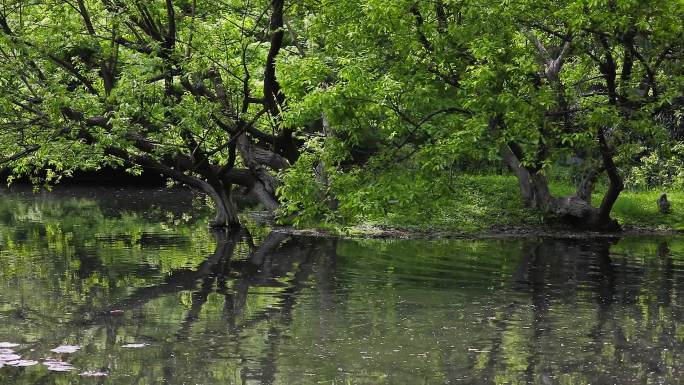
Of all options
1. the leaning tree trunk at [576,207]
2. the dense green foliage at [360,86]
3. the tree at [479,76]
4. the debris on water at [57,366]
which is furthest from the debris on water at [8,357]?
the leaning tree trunk at [576,207]

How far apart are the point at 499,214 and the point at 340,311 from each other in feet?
58.4

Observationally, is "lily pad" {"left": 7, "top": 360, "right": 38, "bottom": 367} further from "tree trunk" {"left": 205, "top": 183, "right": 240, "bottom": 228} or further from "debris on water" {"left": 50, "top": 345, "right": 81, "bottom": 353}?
"tree trunk" {"left": 205, "top": 183, "right": 240, "bottom": 228}

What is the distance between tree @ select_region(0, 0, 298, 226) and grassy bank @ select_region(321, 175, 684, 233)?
19.8 feet

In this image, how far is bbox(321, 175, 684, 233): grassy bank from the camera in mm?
31156

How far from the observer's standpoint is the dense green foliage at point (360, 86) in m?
18.3

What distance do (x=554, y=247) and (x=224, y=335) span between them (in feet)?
48.6

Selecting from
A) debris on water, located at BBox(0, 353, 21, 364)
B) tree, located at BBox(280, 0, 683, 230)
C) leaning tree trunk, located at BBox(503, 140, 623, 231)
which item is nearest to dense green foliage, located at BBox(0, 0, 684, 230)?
tree, located at BBox(280, 0, 683, 230)

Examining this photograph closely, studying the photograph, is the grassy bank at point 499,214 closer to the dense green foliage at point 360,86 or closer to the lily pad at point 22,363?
the dense green foliage at point 360,86

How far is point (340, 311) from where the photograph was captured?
617 inches

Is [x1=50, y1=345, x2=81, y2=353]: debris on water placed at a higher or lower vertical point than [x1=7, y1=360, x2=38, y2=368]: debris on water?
higher

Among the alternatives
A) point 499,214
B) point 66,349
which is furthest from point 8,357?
point 499,214

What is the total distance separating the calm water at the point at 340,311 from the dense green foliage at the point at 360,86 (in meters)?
2.04

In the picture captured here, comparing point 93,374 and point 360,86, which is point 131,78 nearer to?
point 360,86

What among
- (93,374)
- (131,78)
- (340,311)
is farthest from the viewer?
(131,78)
